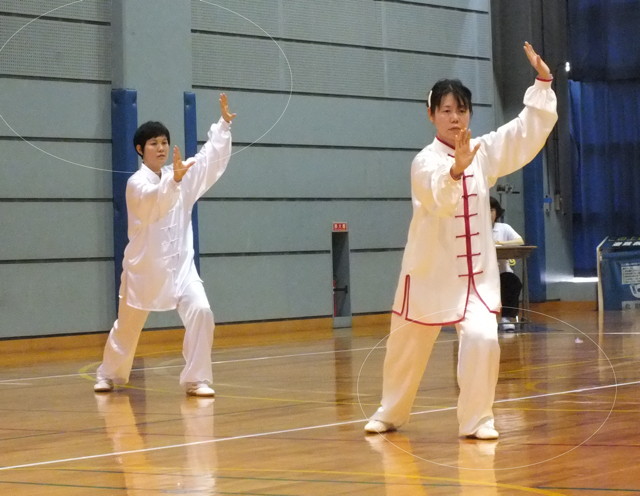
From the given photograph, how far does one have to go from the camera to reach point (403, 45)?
49.0 feet

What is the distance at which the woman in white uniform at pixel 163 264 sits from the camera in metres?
7.32

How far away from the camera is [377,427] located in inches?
210

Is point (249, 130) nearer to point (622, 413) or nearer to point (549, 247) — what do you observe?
point (549, 247)

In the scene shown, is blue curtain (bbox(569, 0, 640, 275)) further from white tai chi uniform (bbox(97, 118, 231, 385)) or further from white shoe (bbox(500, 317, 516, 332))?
white tai chi uniform (bbox(97, 118, 231, 385))

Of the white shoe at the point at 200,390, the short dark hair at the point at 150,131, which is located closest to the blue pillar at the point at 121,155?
the short dark hair at the point at 150,131

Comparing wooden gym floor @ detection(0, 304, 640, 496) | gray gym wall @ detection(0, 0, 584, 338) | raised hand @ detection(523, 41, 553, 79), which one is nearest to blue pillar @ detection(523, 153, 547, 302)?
gray gym wall @ detection(0, 0, 584, 338)

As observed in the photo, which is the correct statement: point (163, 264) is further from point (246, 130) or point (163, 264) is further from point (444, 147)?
point (246, 130)

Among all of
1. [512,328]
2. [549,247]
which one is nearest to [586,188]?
[549,247]

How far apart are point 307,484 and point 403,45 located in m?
11.4

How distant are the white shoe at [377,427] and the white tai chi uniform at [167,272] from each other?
2.14 metres

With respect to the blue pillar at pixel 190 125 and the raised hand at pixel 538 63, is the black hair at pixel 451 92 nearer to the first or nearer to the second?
the raised hand at pixel 538 63

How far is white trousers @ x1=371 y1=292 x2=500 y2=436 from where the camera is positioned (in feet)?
16.1

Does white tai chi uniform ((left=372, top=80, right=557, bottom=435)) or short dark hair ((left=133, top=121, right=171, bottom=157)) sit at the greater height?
short dark hair ((left=133, top=121, right=171, bottom=157))

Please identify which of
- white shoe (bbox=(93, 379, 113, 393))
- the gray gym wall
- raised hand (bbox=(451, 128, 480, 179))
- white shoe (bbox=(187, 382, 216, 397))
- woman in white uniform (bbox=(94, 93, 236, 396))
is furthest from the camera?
the gray gym wall
